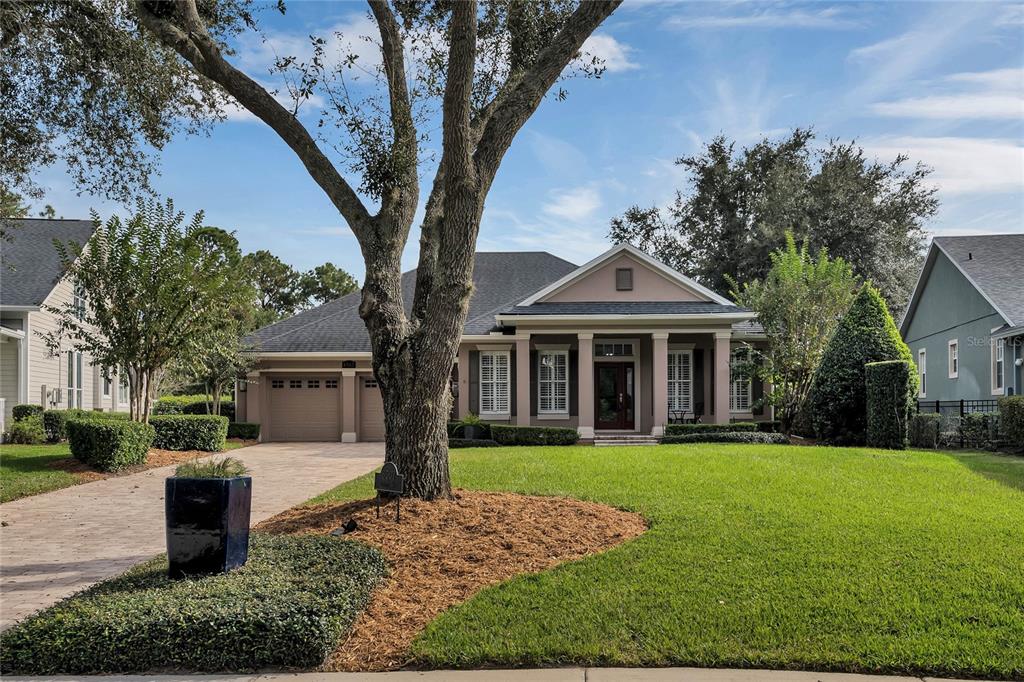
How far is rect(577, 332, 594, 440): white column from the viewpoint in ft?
→ 69.8

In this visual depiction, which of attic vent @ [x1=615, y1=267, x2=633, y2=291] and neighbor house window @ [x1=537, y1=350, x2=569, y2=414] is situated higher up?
attic vent @ [x1=615, y1=267, x2=633, y2=291]

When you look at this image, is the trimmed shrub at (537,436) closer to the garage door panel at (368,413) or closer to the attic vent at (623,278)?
the attic vent at (623,278)

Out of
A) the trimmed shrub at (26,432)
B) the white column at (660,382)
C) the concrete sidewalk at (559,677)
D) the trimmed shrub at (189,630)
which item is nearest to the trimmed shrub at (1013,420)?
the white column at (660,382)

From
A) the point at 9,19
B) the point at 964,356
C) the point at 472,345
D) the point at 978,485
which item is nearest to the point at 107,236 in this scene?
the point at 9,19

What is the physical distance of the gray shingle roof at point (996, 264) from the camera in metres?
21.0

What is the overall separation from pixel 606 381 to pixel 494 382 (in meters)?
3.45

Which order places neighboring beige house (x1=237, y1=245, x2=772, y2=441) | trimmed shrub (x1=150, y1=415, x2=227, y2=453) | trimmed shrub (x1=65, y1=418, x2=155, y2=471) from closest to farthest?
trimmed shrub (x1=65, y1=418, x2=155, y2=471) < trimmed shrub (x1=150, y1=415, x2=227, y2=453) < neighboring beige house (x1=237, y1=245, x2=772, y2=441)

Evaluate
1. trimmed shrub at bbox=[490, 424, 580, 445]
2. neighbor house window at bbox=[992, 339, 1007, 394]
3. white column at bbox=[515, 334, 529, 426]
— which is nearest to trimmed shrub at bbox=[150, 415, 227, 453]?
trimmed shrub at bbox=[490, 424, 580, 445]

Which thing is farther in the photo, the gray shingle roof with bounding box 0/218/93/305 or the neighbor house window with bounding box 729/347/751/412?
the neighbor house window with bounding box 729/347/751/412

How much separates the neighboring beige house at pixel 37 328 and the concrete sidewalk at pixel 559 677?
677 inches

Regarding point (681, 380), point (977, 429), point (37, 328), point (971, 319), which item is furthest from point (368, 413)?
point (971, 319)

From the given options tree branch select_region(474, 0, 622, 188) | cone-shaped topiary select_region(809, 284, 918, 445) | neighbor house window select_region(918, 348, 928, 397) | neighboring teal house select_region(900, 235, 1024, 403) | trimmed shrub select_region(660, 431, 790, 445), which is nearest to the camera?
tree branch select_region(474, 0, 622, 188)

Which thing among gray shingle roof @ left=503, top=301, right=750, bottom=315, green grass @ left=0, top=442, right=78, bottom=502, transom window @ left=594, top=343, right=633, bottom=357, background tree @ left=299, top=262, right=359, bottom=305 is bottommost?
green grass @ left=0, top=442, right=78, bottom=502

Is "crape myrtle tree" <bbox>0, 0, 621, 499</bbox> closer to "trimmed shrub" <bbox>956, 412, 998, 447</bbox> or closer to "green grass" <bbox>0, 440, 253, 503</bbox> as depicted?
"green grass" <bbox>0, 440, 253, 503</bbox>
